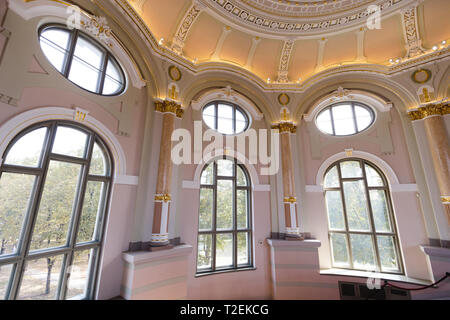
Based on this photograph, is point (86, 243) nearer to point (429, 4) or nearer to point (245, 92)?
point (245, 92)

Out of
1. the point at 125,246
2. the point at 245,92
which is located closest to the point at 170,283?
the point at 125,246

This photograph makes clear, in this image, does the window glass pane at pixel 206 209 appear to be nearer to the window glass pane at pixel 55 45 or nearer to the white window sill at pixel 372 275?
the white window sill at pixel 372 275

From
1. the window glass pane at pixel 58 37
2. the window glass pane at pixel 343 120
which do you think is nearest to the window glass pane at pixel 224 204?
the window glass pane at pixel 343 120

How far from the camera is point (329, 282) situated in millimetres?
4680

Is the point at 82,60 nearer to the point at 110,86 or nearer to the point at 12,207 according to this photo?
the point at 110,86

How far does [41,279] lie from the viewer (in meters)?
2.67

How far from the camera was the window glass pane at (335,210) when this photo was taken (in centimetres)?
525

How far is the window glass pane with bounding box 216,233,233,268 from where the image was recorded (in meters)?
4.70

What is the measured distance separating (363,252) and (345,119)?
3669 millimetres

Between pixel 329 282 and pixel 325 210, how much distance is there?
1700 mm

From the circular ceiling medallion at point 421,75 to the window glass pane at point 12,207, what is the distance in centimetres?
846

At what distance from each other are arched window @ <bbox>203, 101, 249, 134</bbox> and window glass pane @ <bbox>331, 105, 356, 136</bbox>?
2714mm

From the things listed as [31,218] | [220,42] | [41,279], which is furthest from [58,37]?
[41,279]

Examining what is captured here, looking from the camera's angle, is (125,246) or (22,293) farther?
(125,246)
